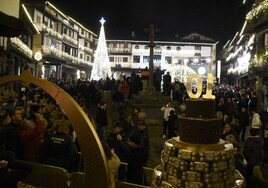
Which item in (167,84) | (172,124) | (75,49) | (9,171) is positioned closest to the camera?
(9,171)

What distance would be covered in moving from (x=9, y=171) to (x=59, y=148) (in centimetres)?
114

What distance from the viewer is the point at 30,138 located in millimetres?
7637

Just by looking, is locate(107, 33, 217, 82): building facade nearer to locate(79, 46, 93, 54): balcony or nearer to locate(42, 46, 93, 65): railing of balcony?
locate(79, 46, 93, 54): balcony

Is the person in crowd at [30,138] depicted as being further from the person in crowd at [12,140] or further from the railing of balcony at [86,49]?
the railing of balcony at [86,49]

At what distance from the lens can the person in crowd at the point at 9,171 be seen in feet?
19.5

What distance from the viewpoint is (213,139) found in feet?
9.48

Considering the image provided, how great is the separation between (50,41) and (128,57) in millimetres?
28882

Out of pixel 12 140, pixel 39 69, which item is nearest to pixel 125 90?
pixel 12 140

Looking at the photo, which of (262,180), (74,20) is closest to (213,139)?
(262,180)

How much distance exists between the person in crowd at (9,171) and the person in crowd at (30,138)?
1.34 meters

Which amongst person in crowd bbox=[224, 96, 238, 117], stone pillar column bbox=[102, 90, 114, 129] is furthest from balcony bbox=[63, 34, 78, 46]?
person in crowd bbox=[224, 96, 238, 117]

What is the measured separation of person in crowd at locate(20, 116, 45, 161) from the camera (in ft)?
24.9

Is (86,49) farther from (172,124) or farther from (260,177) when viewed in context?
(260,177)

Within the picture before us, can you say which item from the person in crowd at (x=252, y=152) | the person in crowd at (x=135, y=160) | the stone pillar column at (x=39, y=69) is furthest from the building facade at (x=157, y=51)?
the person in crowd at (x=135, y=160)
